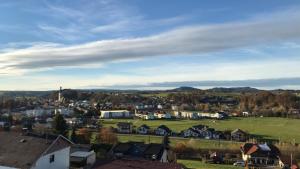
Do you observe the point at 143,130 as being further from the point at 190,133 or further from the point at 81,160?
the point at 81,160

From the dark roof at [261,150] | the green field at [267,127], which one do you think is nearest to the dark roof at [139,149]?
the dark roof at [261,150]

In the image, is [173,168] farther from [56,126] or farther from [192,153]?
[56,126]

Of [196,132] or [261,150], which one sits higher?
[196,132]

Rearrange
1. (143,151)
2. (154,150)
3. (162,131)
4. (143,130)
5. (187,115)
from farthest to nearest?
1. (187,115)
2. (143,130)
3. (162,131)
4. (143,151)
5. (154,150)

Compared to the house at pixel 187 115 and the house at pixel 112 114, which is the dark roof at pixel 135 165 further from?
the house at pixel 187 115

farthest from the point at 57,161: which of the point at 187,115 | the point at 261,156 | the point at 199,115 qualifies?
the point at 199,115

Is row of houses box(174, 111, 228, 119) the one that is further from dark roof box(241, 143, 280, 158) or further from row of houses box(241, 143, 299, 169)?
row of houses box(241, 143, 299, 169)
